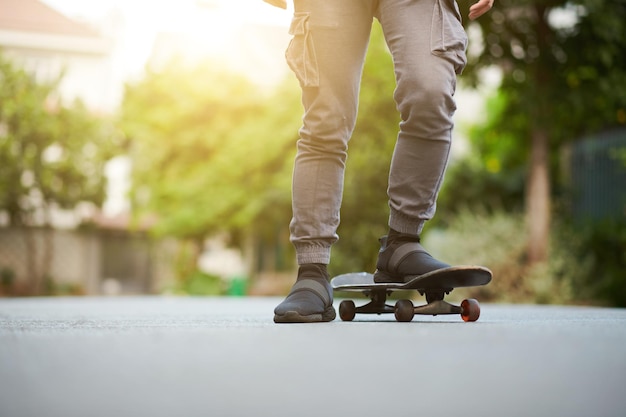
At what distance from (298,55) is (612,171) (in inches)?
372

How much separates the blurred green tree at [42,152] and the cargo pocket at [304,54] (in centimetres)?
1797

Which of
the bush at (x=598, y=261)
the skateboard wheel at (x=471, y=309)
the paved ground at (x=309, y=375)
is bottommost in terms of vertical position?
the bush at (x=598, y=261)

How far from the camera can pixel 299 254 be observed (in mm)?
2826

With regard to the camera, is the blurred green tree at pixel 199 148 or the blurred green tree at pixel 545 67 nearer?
the blurred green tree at pixel 545 67

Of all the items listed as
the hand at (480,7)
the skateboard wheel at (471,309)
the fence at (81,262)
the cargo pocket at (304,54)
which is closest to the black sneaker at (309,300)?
the skateboard wheel at (471,309)

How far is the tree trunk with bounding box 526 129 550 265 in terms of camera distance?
9.98 metres

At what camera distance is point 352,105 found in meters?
2.87

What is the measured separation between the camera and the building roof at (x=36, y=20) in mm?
26500

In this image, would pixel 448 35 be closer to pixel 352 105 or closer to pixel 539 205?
pixel 352 105

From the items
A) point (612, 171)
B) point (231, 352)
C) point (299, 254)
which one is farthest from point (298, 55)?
point (612, 171)

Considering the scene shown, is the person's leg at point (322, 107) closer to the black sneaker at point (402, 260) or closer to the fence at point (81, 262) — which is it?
the black sneaker at point (402, 260)

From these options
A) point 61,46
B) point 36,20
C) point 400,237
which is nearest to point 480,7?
point 400,237

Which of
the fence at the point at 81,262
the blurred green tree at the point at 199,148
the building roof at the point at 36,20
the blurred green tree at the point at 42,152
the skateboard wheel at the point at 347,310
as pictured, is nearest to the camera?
the skateboard wheel at the point at 347,310

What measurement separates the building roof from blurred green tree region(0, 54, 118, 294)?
630 centimetres
